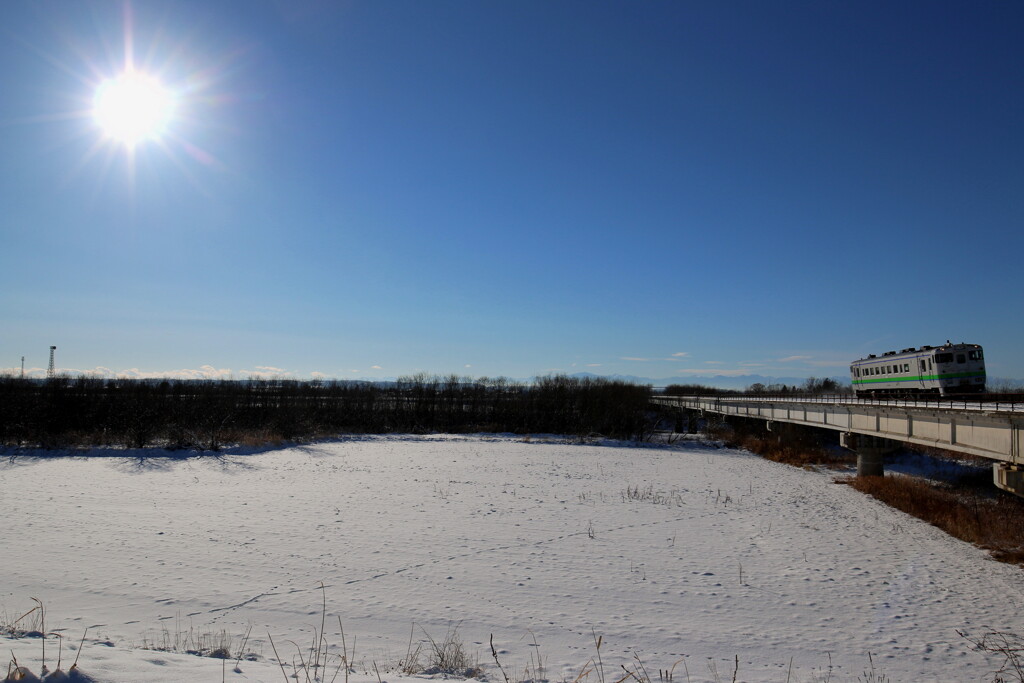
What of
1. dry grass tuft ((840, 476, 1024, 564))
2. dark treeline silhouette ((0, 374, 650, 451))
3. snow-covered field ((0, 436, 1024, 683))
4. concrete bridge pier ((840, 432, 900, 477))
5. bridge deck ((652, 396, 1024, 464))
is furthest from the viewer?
dark treeline silhouette ((0, 374, 650, 451))

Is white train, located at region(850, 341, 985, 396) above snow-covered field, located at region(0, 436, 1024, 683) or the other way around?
above

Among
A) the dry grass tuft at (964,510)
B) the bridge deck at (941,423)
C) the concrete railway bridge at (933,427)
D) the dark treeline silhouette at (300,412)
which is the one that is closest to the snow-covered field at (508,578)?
the dry grass tuft at (964,510)

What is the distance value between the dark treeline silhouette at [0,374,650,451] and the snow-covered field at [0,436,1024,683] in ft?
62.5

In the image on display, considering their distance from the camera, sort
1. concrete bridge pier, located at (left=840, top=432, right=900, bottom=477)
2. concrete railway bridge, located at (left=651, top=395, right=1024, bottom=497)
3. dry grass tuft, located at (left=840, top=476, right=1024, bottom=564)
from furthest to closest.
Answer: concrete bridge pier, located at (left=840, top=432, right=900, bottom=477), dry grass tuft, located at (left=840, top=476, right=1024, bottom=564), concrete railway bridge, located at (left=651, top=395, right=1024, bottom=497)

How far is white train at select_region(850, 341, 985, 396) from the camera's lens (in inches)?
1553

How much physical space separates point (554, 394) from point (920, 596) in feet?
220

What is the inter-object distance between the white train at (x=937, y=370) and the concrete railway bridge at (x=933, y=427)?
29.1 ft

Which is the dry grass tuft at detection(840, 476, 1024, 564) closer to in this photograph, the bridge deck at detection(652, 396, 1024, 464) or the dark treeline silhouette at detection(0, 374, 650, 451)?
the bridge deck at detection(652, 396, 1024, 464)

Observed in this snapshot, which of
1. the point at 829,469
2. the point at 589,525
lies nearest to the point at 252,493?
the point at 589,525

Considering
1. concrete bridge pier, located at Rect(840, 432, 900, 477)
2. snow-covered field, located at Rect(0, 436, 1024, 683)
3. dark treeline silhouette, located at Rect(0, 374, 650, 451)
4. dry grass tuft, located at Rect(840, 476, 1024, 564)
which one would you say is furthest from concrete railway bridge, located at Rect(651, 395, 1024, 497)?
dark treeline silhouette, located at Rect(0, 374, 650, 451)

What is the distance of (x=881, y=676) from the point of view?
28.6 ft

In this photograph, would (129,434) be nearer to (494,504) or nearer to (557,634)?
(494,504)

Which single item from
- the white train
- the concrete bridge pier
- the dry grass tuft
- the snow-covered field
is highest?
the white train

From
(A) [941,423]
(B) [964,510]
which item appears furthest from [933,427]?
(B) [964,510]
